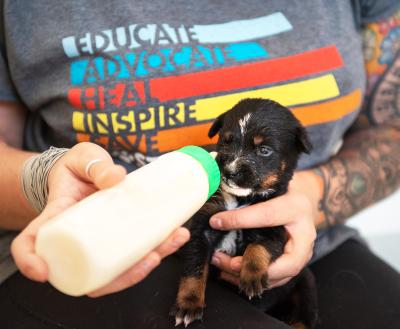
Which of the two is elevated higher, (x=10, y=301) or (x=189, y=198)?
(x=189, y=198)

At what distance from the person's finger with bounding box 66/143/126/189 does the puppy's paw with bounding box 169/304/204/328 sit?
1.56 feet

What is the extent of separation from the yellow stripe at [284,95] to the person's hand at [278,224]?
0.36 metres

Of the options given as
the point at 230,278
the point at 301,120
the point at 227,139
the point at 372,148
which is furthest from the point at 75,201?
the point at 372,148

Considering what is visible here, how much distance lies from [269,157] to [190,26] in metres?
0.57

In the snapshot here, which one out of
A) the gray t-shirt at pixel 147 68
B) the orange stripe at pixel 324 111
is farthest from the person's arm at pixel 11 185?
the orange stripe at pixel 324 111

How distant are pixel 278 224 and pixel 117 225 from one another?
68 centimetres

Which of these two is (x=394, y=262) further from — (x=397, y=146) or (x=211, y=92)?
(x=211, y=92)

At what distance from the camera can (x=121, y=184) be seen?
93 cm

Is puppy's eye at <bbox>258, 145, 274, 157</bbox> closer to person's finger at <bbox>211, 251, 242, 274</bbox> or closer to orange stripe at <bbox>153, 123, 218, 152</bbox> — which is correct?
orange stripe at <bbox>153, 123, 218, 152</bbox>

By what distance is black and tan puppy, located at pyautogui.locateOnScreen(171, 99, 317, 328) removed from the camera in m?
1.31

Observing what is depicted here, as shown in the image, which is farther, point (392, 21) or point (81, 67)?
point (392, 21)

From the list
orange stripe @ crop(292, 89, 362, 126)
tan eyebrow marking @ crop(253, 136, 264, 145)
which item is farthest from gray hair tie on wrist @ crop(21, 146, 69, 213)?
orange stripe @ crop(292, 89, 362, 126)

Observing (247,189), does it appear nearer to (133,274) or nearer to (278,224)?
(278,224)

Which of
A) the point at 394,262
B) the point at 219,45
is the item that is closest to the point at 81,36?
the point at 219,45
